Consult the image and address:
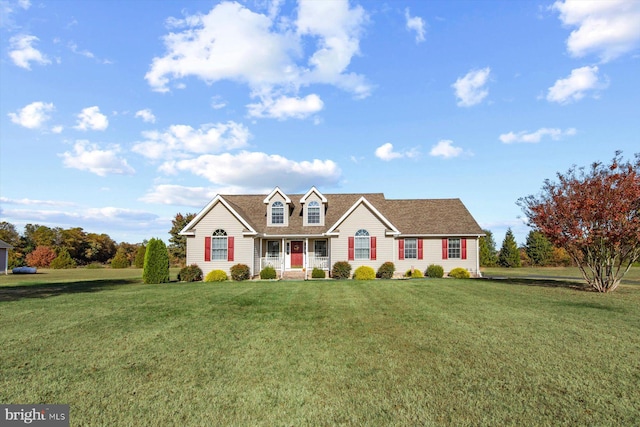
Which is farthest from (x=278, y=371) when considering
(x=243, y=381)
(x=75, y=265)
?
(x=75, y=265)

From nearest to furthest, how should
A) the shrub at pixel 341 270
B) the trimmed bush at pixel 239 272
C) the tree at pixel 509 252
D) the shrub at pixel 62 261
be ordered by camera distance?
1. the trimmed bush at pixel 239 272
2. the shrub at pixel 341 270
3. the tree at pixel 509 252
4. the shrub at pixel 62 261

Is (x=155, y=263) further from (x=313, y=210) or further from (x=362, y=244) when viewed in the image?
(x=362, y=244)

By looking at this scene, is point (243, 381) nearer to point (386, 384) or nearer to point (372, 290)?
point (386, 384)

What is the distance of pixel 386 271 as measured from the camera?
2391cm

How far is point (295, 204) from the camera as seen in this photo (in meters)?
28.8

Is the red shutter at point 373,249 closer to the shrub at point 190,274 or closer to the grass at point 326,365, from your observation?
the shrub at point 190,274

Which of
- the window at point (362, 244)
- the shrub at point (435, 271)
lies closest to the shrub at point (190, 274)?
the window at point (362, 244)

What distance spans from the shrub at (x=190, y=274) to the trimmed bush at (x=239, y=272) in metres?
2.34

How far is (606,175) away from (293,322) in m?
15.0

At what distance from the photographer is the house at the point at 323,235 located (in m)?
24.3

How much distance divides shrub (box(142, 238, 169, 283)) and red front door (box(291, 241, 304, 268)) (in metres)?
8.43

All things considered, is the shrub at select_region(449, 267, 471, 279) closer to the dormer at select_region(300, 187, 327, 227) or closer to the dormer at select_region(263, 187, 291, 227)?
the dormer at select_region(300, 187, 327, 227)

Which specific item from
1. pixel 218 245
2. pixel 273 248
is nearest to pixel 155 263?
pixel 218 245

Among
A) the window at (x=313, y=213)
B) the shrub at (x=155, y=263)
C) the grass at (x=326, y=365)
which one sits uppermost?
the window at (x=313, y=213)
